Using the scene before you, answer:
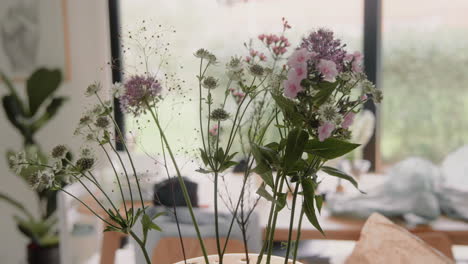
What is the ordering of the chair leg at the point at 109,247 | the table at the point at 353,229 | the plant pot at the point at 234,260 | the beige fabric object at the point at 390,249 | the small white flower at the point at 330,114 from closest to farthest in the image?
the small white flower at the point at 330,114 < the plant pot at the point at 234,260 < the beige fabric object at the point at 390,249 < the table at the point at 353,229 < the chair leg at the point at 109,247

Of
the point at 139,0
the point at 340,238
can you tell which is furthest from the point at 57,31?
the point at 340,238

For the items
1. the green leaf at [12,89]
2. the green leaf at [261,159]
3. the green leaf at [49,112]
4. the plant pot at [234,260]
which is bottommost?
the plant pot at [234,260]

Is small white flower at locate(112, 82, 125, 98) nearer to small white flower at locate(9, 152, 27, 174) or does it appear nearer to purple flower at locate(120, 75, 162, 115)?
purple flower at locate(120, 75, 162, 115)

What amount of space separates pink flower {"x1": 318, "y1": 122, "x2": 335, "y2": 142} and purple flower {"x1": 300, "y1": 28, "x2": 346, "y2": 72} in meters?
0.08

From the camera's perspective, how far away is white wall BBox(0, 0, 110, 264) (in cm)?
277

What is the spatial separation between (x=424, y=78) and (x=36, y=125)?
229 cm

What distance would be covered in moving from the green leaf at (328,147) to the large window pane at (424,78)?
252cm

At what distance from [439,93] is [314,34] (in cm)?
270

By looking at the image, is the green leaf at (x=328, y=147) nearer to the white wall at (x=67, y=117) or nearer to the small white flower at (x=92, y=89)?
the small white flower at (x=92, y=89)

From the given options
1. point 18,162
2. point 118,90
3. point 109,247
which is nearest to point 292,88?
point 118,90

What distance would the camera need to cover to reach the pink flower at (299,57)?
59 cm

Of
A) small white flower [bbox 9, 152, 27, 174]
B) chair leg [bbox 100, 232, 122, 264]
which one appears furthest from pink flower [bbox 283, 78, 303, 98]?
chair leg [bbox 100, 232, 122, 264]

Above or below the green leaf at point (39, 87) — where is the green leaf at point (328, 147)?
above

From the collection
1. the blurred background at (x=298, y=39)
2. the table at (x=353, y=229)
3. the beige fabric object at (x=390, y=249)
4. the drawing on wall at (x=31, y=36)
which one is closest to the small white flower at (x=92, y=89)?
the beige fabric object at (x=390, y=249)
